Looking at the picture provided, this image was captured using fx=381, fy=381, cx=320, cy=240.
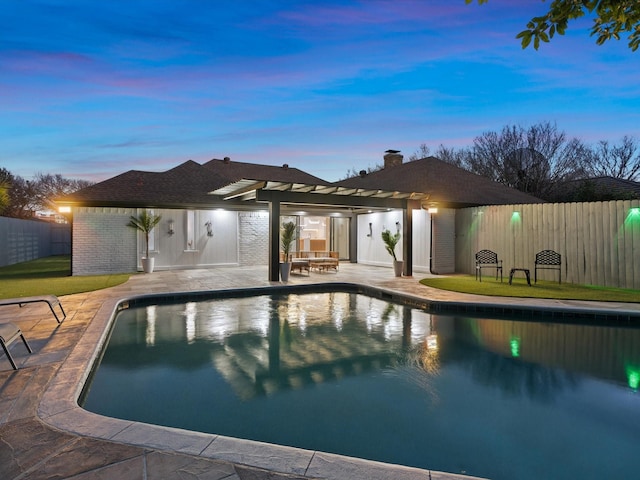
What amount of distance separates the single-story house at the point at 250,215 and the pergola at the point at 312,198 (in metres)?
0.04

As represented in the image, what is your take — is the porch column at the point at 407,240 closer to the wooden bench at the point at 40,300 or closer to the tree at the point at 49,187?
the wooden bench at the point at 40,300

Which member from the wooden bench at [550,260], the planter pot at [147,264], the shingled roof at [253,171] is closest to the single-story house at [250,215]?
the planter pot at [147,264]

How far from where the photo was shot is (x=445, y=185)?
18.8 m

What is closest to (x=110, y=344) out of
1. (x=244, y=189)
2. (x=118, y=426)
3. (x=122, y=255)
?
(x=118, y=426)

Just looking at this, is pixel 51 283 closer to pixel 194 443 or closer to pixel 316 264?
pixel 316 264

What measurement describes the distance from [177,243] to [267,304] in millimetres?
8087

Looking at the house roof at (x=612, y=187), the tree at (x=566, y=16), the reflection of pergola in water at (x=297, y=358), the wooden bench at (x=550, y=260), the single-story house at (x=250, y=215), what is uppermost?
the house roof at (x=612, y=187)

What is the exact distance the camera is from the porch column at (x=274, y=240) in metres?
12.6

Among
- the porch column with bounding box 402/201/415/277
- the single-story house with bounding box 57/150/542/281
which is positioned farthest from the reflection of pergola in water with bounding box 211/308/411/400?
the porch column with bounding box 402/201/415/277

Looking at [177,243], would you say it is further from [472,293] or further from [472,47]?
[472,47]

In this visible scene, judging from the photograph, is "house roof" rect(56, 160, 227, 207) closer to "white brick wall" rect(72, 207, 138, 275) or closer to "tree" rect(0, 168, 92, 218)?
"white brick wall" rect(72, 207, 138, 275)

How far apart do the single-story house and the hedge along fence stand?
5.47 ft

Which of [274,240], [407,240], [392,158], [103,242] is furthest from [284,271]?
[392,158]

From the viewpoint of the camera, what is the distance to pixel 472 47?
11.7 meters
